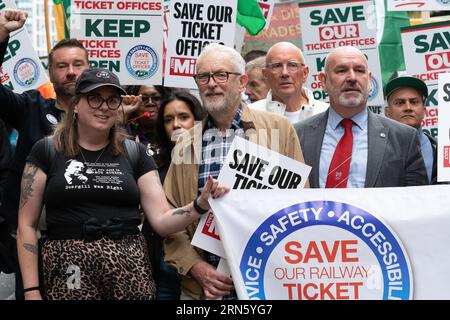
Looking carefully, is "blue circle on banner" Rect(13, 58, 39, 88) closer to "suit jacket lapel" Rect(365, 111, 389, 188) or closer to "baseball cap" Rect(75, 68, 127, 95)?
"baseball cap" Rect(75, 68, 127, 95)

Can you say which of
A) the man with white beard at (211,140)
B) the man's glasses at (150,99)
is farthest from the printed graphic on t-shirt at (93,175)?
the man's glasses at (150,99)

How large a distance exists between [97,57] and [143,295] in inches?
157

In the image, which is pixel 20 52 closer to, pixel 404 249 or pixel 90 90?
pixel 90 90

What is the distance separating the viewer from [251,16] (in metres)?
10.3

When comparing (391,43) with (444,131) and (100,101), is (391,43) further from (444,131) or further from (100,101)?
(100,101)

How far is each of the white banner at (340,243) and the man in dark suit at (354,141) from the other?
0.35m

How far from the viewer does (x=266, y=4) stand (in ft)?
35.2

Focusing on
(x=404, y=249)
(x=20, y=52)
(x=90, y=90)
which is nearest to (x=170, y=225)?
(x=90, y=90)

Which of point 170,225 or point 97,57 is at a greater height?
point 97,57

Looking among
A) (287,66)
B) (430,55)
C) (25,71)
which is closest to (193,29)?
(287,66)

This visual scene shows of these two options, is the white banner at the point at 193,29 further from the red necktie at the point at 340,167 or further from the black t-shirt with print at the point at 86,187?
the black t-shirt with print at the point at 86,187

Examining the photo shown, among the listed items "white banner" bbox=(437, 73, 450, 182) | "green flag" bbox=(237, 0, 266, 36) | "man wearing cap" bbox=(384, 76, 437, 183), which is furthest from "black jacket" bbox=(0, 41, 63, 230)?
"green flag" bbox=(237, 0, 266, 36)

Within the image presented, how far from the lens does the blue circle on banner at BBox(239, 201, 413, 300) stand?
5.08 metres

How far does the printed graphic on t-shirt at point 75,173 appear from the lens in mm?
4875
